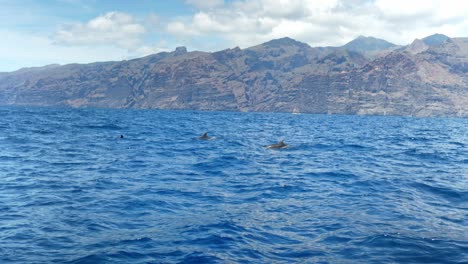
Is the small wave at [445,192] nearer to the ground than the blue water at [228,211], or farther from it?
nearer to the ground

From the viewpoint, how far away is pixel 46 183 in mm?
21250

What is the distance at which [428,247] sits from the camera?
1198 centimetres

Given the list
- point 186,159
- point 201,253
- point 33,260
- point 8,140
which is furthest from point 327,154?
point 8,140

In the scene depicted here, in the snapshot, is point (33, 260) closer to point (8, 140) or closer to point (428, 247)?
point (428, 247)

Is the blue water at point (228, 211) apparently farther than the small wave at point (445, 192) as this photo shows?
No

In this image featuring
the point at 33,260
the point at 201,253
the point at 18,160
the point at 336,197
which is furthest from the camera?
the point at 18,160

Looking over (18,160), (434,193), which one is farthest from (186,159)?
(434,193)

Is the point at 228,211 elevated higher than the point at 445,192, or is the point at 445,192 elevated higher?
the point at 228,211

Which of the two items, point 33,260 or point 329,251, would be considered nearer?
point 33,260

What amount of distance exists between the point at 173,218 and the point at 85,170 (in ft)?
42.6

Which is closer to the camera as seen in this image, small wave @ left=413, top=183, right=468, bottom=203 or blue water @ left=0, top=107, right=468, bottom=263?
blue water @ left=0, top=107, right=468, bottom=263

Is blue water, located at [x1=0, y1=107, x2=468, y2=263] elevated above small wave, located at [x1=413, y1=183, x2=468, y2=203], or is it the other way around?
blue water, located at [x1=0, y1=107, x2=468, y2=263]

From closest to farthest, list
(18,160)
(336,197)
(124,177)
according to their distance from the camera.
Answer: (336,197) < (124,177) < (18,160)

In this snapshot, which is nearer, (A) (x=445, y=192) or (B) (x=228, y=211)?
(B) (x=228, y=211)
